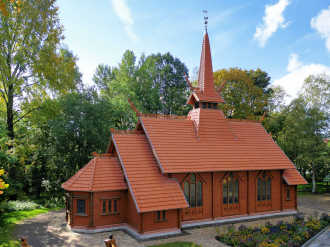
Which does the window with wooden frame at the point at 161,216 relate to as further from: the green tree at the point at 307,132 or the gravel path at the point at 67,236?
the green tree at the point at 307,132

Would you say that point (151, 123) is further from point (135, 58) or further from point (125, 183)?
point (135, 58)

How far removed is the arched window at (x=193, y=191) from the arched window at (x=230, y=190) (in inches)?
78.6

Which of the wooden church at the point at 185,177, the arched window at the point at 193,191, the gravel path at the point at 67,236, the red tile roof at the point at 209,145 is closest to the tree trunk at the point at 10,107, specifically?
the gravel path at the point at 67,236

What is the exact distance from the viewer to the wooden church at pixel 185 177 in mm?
16188

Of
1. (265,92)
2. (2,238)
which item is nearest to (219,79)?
(265,92)

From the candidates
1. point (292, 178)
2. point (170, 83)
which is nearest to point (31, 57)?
point (170, 83)

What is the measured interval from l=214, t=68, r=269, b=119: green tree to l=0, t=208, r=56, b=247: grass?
88.5ft

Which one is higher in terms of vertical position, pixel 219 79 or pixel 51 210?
pixel 219 79

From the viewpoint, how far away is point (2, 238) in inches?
587

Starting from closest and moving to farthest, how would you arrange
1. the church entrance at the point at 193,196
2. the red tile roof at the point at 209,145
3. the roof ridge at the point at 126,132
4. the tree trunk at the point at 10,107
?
the church entrance at the point at 193,196 < the red tile roof at the point at 209,145 < the roof ridge at the point at 126,132 < the tree trunk at the point at 10,107

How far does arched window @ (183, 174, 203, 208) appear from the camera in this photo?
1781cm

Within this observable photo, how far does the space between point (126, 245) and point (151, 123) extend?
8.49 meters

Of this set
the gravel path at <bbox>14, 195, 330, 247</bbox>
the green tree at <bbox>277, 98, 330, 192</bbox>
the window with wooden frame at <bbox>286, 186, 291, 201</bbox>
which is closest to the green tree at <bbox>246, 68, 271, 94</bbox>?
the green tree at <bbox>277, 98, 330, 192</bbox>

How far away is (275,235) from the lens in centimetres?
1520
